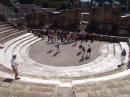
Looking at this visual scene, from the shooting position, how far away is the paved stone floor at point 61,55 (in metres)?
13.9

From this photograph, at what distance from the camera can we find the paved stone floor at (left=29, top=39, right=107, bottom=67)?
13.9m

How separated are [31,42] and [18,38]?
164cm

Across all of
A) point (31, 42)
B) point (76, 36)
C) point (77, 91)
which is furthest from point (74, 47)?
point (77, 91)

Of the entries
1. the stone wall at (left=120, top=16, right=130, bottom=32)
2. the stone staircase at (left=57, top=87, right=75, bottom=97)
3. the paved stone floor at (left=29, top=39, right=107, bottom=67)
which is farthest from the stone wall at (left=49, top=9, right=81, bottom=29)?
the stone staircase at (left=57, top=87, right=75, bottom=97)

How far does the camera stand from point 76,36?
67.8ft

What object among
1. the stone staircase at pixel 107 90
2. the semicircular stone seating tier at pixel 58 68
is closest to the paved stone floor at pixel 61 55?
the semicircular stone seating tier at pixel 58 68

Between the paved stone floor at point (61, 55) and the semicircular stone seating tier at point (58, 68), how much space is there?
59 cm

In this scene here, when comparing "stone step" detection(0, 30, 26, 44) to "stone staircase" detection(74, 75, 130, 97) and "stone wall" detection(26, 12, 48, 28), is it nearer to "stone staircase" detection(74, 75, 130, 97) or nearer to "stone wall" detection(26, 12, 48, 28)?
"stone wall" detection(26, 12, 48, 28)

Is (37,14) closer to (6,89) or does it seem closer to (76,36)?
(76,36)

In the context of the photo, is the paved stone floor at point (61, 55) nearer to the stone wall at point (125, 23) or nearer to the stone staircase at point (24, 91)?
the stone staircase at point (24, 91)

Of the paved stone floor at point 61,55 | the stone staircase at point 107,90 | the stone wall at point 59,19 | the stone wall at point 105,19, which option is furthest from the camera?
the stone wall at point 59,19

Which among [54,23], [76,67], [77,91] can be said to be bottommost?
[76,67]

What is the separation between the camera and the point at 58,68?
41.3ft

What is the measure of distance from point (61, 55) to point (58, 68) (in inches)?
121
